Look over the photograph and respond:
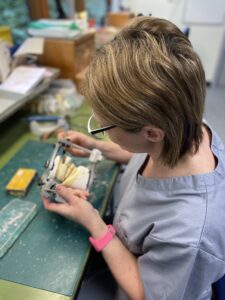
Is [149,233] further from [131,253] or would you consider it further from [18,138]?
[18,138]

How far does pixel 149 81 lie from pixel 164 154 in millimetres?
206

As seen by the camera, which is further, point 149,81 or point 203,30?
point 203,30

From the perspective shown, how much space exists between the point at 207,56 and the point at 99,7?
5.71ft

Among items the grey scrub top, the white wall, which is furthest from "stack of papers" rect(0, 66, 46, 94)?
the white wall

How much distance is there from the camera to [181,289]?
530 millimetres

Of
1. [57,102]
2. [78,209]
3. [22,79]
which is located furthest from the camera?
[57,102]

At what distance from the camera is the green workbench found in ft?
1.94

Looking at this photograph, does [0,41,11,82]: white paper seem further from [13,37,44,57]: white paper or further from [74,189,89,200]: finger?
[74,189,89,200]: finger

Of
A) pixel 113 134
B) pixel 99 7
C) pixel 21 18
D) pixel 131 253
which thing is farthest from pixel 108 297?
pixel 99 7

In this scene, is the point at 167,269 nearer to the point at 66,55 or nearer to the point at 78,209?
the point at 78,209

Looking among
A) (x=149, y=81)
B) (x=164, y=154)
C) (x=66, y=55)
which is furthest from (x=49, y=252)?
(x=66, y=55)

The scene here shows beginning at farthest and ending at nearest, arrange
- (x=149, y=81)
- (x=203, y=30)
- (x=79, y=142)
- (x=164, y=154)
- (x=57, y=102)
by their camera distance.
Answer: (x=203, y=30) < (x=57, y=102) < (x=79, y=142) < (x=164, y=154) < (x=149, y=81)

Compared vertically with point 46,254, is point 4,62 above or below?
above

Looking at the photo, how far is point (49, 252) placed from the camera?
0.68 metres
